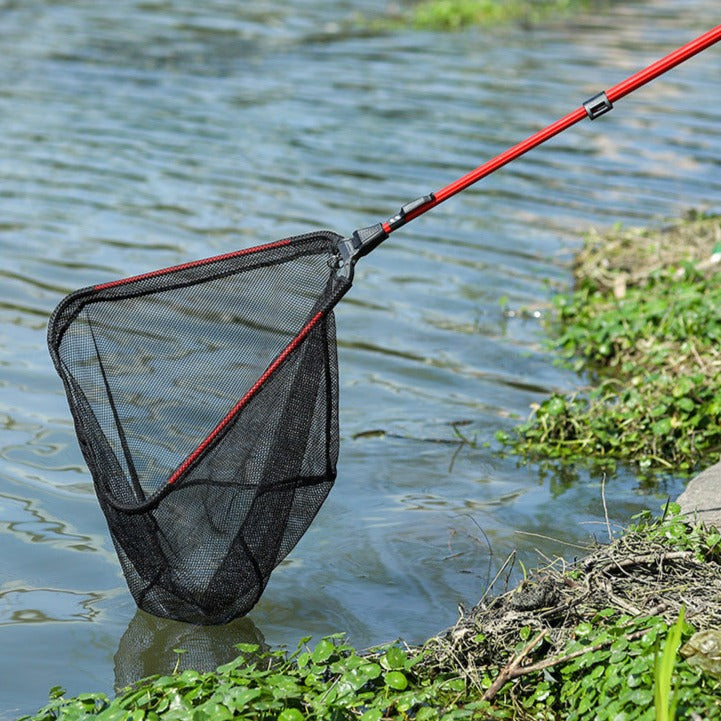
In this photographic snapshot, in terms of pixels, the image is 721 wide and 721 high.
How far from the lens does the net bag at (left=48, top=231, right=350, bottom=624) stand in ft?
12.6

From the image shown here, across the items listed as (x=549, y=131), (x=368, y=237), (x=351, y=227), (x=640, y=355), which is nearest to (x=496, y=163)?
(x=549, y=131)

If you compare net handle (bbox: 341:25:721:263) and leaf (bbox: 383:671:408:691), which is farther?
net handle (bbox: 341:25:721:263)

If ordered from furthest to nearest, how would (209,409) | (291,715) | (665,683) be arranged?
(209,409) → (291,715) → (665,683)

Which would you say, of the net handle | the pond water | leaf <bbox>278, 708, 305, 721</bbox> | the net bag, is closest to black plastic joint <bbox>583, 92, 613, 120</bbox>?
the net handle

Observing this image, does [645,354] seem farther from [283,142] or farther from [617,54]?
[617,54]

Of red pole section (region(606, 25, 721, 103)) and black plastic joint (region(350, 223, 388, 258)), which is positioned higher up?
red pole section (region(606, 25, 721, 103))

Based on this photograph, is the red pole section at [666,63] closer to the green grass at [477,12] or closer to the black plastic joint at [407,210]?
the black plastic joint at [407,210]

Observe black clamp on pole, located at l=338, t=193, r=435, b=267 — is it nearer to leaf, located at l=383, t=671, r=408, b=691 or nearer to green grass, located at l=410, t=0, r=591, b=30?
leaf, located at l=383, t=671, r=408, b=691

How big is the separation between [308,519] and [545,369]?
314cm

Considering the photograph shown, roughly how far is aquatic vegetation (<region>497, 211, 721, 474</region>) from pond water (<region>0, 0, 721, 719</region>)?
0.69ft

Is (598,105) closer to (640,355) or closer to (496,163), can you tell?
(496,163)

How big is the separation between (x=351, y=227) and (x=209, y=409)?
16.9 feet

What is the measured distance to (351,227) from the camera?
359 inches

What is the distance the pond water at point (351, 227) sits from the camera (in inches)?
179
